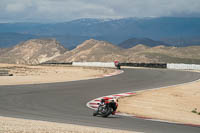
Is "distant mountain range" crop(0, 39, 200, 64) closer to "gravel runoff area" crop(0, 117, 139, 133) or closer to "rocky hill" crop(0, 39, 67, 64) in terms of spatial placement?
"rocky hill" crop(0, 39, 67, 64)

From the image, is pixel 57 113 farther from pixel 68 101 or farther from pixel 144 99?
Result: pixel 144 99

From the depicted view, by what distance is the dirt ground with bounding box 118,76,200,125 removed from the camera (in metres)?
17.3

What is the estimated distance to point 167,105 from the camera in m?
21.1

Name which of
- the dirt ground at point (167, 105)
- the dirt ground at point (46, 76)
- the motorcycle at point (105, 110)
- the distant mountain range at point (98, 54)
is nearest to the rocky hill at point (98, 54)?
the distant mountain range at point (98, 54)

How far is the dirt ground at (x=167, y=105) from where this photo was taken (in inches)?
680

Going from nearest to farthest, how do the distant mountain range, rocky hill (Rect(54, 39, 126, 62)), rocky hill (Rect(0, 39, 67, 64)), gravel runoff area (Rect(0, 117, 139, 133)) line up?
gravel runoff area (Rect(0, 117, 139, 133))
the distant mountain range
rocky hill (Rect(54, 39, 126, 62))
rocky hill (Rect(0, 39, 67, 64))

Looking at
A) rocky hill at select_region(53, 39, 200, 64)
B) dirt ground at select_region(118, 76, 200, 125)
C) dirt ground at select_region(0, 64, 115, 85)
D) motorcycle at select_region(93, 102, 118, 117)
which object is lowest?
dirt ground at select_region(118, 76, 200, 125)

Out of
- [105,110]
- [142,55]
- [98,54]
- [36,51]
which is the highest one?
[36,51]

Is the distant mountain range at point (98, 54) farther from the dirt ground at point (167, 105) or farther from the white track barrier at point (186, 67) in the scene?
the dirt ground at point (167, 105)

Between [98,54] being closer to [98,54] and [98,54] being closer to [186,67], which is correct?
[98,54]

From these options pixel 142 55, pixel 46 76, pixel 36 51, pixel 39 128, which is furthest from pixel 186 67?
pixel 36 51

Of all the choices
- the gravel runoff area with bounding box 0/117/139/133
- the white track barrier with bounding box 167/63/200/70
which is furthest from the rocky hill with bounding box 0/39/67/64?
the gravel runoff area with bounding box 0/117/139/133

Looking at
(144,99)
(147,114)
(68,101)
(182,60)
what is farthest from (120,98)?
(182,60)

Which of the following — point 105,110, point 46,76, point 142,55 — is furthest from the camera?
point 142,55
